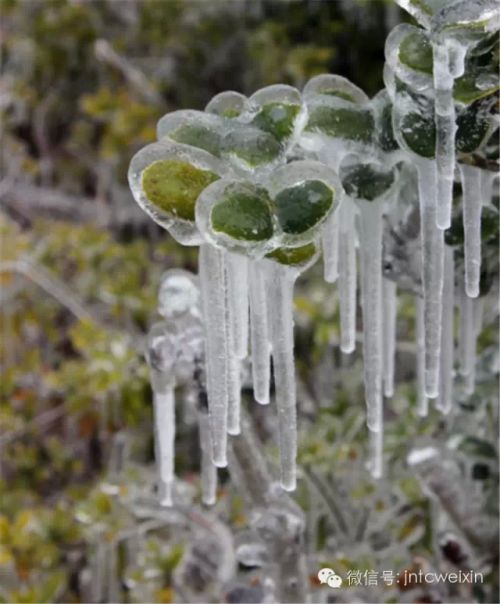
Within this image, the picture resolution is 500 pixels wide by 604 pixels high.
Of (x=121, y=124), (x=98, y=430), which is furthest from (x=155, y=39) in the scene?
(x=98, y=430)

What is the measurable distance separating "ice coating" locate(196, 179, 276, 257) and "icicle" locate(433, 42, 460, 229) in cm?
13

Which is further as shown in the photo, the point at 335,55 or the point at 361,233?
the point at 335,55

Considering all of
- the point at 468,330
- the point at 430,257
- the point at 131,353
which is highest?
the point at 430,257

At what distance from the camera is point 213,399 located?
0.67m

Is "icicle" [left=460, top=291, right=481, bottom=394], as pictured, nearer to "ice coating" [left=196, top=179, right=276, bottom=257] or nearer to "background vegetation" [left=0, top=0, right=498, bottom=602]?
"background vegetation" [left=0, top=0, right=498, bottom=602]

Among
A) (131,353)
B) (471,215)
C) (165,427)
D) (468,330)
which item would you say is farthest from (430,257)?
(131,353)

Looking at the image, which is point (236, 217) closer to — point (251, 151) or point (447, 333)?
point (251, 151)

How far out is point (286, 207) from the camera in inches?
22.3

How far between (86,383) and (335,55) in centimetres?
134

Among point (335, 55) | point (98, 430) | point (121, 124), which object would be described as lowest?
point (98, 430)

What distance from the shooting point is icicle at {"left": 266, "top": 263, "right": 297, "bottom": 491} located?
630mm

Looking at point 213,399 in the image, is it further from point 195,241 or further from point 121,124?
point 121,124

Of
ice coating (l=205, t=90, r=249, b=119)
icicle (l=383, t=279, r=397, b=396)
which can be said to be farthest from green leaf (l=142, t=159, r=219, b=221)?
icicle (l=383, t=279, r=397, b=396)

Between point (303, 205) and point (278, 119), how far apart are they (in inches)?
3.7
